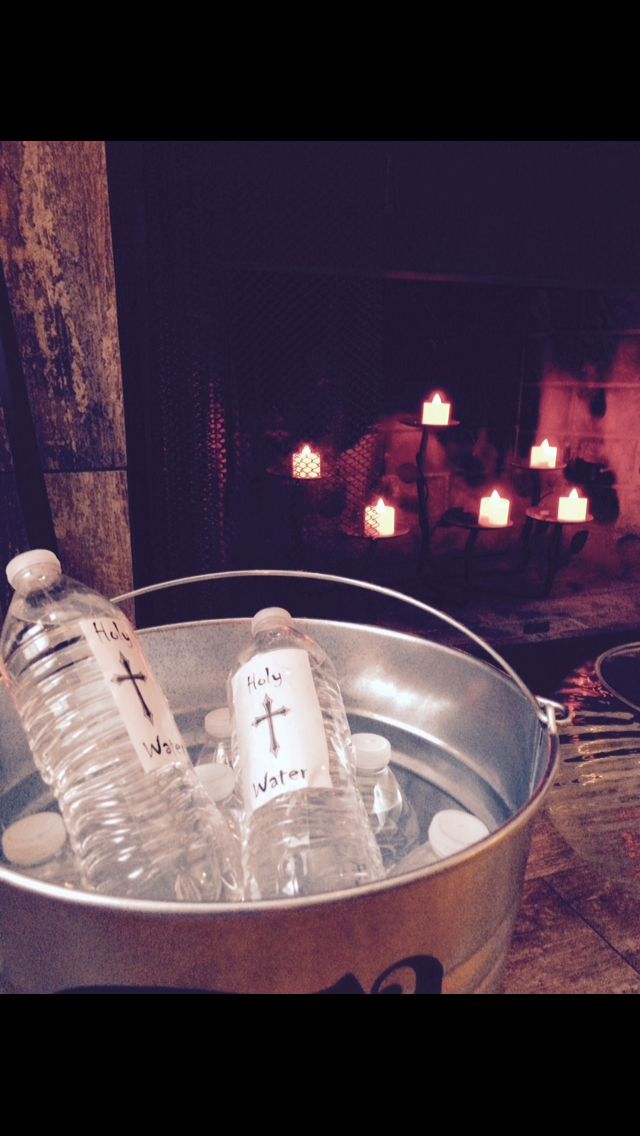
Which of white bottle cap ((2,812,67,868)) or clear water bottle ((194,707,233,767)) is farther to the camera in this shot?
clear water bottle ((194,707,233,767))

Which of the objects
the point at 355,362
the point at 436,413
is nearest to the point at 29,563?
the point at 355,362

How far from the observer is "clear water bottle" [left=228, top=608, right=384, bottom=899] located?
49 centimetres

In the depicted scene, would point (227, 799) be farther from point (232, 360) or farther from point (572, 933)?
point (232, 360)

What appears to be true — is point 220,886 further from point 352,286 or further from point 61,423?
point 352,286

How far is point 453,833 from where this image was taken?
0.48 m

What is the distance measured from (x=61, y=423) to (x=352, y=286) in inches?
57.3

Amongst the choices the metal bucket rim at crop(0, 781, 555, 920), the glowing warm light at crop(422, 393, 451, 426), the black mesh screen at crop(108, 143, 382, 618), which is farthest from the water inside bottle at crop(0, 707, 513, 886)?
the glowing warm light at crop(422, 393, 451, 426)

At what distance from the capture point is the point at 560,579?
327cm

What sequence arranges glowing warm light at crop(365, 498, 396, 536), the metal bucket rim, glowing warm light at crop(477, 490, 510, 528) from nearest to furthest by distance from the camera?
1. the metal bucket rim
2. glowing warm light at crop(365, 498, 396, 536)
3. glowing warm light at crop(477, 490, 510, 528)

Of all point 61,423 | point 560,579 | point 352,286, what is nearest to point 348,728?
point 61,423

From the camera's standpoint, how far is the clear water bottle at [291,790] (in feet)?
1.61

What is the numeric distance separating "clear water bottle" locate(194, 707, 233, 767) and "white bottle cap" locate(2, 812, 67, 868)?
0.61 ft

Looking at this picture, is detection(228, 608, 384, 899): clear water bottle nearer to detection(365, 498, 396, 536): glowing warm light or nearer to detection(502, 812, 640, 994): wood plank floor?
detection(502, 812, 640, 994): wood plank floor

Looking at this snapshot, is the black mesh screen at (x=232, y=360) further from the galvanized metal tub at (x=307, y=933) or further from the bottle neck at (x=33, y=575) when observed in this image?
the galvanized metal tub at (x=307, y=933)
